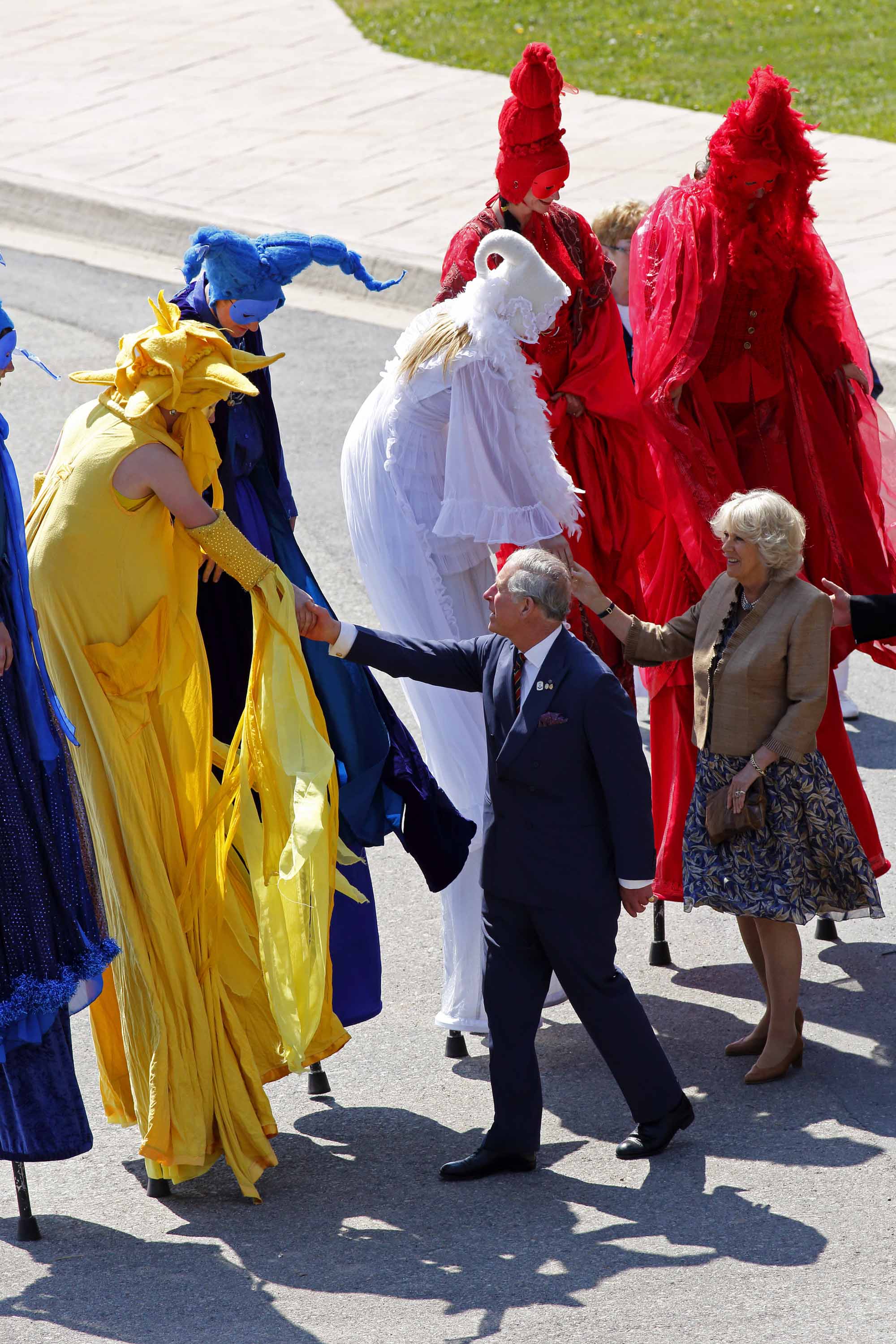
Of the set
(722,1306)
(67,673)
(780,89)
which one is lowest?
(722,1306)

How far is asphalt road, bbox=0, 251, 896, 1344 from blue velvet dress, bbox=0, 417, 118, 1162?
316 mm

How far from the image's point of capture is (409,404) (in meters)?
4.71

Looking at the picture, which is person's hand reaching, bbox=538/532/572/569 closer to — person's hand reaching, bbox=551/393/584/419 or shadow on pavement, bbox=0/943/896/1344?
person's hand reaching, bbox=551/393/584/419

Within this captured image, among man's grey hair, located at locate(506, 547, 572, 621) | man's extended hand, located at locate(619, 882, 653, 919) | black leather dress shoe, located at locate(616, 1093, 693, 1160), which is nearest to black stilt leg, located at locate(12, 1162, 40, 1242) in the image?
black leather dress shoe, located at locate(616, 1093, 693, 1160)

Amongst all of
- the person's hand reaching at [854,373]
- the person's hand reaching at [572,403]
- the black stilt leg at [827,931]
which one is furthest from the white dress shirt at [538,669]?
the person's hand reaching at [854,373]

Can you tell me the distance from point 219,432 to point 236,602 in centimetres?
43

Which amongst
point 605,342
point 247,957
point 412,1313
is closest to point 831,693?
point 605,342

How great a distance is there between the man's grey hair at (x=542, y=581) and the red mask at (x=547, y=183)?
4.72 ft

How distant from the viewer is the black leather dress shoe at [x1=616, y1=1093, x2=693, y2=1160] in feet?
14.5

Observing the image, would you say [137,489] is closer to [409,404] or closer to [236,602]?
[236,602]

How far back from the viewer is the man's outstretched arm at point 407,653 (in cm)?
443

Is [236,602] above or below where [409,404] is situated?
below

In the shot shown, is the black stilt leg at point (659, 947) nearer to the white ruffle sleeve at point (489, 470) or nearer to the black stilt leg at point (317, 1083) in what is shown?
the black stilt leg at point (317, 1083)

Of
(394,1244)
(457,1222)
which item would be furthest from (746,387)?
(394,1244)
